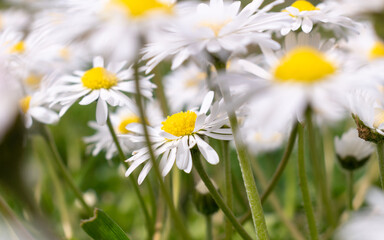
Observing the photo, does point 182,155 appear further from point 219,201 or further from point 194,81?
point 194,81

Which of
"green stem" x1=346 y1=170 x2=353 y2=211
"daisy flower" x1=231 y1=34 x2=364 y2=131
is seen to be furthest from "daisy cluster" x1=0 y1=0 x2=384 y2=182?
"green stem" x1=346 y1=170 x2=353 y2=211

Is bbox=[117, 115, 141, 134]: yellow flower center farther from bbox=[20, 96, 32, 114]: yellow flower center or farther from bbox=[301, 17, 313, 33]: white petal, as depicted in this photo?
bbox=[301, 17, 313, 33]: white petal

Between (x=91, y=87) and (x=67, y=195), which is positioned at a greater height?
(x=91, y=87)

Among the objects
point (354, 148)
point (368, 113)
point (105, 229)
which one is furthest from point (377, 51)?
point (105, 229)

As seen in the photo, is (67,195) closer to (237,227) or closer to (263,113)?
(237,227)

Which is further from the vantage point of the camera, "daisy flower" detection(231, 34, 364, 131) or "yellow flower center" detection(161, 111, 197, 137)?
"yellow flower center" detection(161, 111, 197, 137)

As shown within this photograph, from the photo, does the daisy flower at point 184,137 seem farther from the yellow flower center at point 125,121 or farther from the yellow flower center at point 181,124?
the yellow flower center at point 125,121

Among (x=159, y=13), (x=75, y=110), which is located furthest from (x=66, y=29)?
(x=75, y=110)
